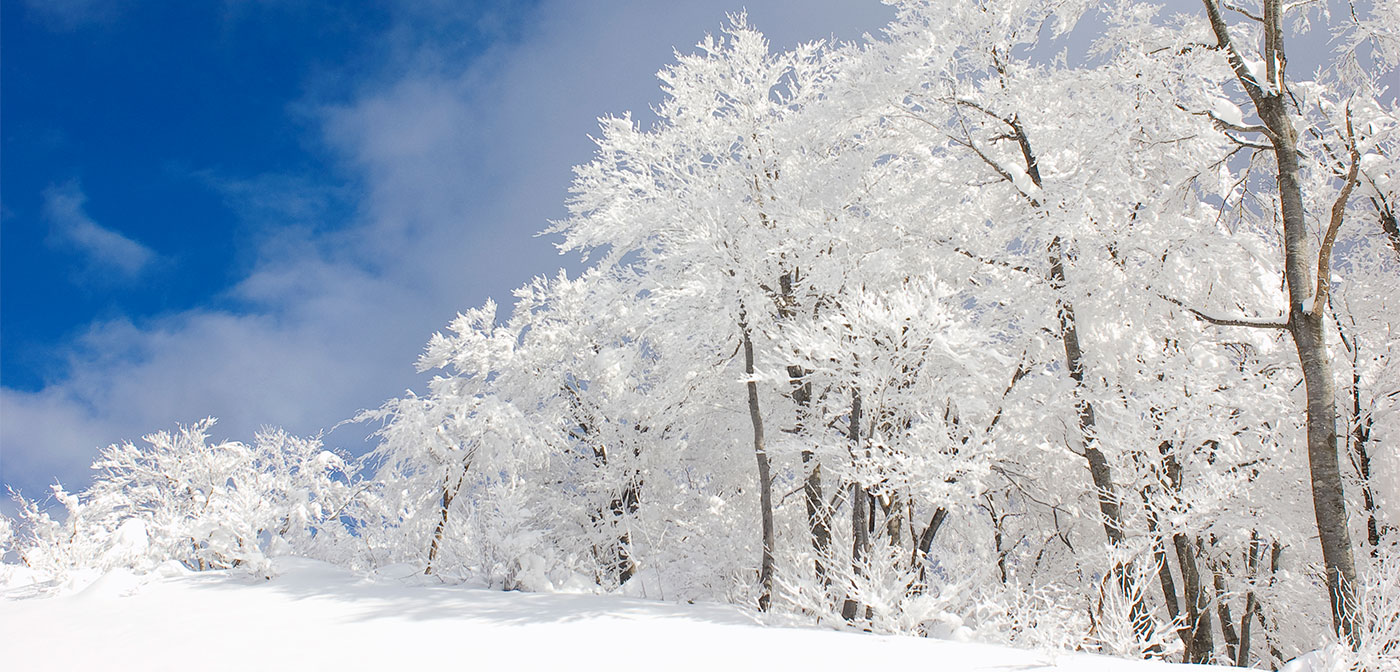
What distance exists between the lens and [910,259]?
34.3ft

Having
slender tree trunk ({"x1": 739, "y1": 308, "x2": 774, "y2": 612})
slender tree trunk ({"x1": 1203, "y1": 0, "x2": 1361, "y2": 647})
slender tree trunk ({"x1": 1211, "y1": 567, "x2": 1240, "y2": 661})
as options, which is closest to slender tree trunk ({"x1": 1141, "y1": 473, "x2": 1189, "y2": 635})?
slender tree trunk ({"x1": 1203, "y1": 0, "x2": 1361, "y2": 647})

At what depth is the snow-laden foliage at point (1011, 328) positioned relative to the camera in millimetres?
7102

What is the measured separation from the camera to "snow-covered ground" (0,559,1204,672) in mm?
4117

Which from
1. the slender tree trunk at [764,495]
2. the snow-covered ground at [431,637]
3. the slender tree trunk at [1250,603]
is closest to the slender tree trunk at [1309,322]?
the snow-covered ground at [431,637]

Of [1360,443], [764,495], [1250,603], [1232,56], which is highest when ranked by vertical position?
[1232,56]

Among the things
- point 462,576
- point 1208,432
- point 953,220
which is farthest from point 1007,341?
point 462,576

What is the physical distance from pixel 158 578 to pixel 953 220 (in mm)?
11793

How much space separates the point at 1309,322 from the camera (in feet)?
21.0

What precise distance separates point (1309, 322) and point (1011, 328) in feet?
12.5

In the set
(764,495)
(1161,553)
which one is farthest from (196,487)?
(1161,553)

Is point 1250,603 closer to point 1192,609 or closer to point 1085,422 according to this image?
point 1192,609

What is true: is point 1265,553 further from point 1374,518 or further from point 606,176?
point 606,176

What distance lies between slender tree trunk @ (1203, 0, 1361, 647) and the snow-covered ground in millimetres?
3531

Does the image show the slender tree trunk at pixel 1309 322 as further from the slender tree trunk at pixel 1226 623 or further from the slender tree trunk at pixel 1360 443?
the slender tree trunk at pixel 1226 623
